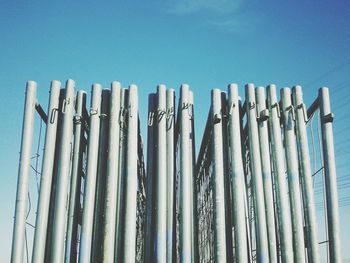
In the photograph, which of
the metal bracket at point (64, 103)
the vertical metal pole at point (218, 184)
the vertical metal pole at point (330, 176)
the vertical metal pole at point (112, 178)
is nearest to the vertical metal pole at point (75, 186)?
the metal bracket at point (64, 103)

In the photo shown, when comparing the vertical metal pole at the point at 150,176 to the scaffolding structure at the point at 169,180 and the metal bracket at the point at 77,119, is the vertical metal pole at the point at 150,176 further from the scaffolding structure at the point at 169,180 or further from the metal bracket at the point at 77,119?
the metal bracket at the point at 77,119

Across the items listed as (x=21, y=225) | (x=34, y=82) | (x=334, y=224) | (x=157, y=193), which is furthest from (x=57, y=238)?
(x=334, y=224)

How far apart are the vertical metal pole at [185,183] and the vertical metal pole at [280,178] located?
1110mm

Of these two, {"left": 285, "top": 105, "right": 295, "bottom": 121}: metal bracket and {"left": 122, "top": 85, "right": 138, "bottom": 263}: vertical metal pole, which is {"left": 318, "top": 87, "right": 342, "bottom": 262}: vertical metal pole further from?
{"left": 122, "top": 85, "right": 138, "bottom": 263}: vertical metal pole

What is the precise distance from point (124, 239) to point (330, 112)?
3.16 metres

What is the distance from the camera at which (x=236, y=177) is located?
13.6 feet

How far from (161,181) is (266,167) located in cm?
138

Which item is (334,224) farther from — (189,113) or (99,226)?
(99,226)

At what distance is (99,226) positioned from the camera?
13.2 feet

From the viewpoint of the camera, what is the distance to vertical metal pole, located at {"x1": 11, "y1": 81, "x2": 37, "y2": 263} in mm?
3764

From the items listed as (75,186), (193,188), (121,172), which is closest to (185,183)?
(193,188)

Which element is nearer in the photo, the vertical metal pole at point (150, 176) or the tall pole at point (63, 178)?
the tall pole at point (63, 178)

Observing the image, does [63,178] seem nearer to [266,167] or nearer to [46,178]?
[46,178]

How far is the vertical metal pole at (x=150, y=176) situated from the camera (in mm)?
3932
